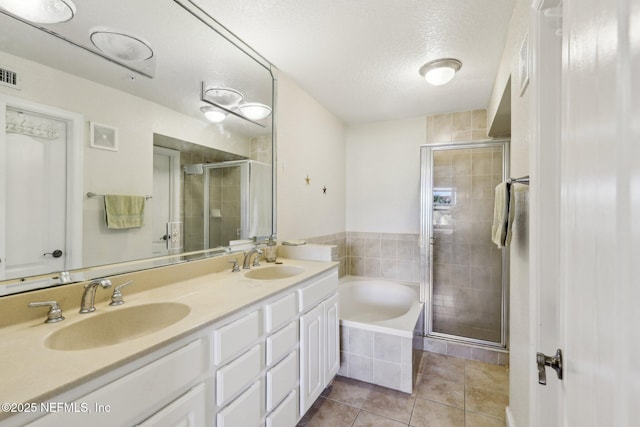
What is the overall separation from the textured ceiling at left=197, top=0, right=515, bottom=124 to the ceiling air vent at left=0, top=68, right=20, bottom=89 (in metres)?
0.97

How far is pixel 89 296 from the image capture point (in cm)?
111

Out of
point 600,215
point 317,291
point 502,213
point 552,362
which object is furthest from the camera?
point 317,291

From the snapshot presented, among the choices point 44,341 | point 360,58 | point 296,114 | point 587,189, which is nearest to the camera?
point 587,189

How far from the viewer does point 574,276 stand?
1.92 ft

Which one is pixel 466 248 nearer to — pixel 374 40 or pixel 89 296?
pixel 374 40

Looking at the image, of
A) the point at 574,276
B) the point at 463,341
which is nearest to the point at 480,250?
the point at 463,341

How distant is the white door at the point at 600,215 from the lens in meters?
0.37

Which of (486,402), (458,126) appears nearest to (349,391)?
(486,402)

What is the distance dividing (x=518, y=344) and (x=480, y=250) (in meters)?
1.65

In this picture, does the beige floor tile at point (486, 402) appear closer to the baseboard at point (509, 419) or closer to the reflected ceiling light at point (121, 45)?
the baseboard at point (509, 419)

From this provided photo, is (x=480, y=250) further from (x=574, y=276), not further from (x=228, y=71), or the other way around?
(x=228, y=71)

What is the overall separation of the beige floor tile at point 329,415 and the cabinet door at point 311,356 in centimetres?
18

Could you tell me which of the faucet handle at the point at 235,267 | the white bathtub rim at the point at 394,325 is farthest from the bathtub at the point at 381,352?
the faucet handle at the point at 235,267

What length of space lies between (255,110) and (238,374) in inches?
69.5
